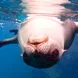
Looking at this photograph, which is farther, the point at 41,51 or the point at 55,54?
the point at 55,54

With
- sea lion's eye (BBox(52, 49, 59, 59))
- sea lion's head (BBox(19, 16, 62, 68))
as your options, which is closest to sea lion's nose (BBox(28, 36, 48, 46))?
sea lion's head (BBox(19, 16, 62, 68))

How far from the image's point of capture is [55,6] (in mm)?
13047

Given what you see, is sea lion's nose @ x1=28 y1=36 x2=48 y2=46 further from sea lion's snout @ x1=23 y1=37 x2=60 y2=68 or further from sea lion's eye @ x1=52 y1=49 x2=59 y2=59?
sea lion's eye @ x1=52 y1=49 x2=59 y2=59

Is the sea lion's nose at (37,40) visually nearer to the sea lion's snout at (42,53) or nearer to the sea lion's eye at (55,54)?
the sea lion's snout at (42,53)

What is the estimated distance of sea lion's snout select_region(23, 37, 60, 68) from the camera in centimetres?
389

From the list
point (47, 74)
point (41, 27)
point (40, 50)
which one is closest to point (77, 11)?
point (41, 27)

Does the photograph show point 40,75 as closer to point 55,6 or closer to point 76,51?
point 76,51

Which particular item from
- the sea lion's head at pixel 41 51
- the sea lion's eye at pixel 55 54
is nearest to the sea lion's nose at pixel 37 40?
the sea lion's head at pixel 41 51

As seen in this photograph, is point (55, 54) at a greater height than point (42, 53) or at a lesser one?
lesser

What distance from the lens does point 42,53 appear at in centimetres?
391

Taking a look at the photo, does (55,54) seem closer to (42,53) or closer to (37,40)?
(42,53)

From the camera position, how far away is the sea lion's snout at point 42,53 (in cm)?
389

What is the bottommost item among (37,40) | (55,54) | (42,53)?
(55,54)

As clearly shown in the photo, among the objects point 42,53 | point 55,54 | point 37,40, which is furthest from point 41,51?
point 55,54
